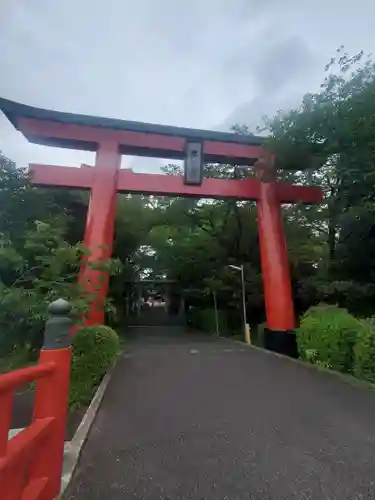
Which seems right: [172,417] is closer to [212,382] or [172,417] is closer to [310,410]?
[310,410]

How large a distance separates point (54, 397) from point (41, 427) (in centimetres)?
21

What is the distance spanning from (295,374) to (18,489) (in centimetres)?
616

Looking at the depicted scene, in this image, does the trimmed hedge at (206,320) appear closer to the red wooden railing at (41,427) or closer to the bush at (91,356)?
the bush at (91,356)

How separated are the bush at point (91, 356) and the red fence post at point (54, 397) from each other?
3.87 meters

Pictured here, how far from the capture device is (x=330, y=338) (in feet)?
24.5

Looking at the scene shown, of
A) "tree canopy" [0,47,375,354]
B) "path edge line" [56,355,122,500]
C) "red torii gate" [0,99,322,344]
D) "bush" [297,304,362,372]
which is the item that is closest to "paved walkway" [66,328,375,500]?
"path edge line" [56,355,122,500]

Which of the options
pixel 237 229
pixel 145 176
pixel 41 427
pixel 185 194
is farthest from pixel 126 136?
pixel 41 427

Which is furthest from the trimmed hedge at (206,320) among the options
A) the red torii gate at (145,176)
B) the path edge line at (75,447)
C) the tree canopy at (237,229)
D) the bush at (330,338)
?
the path edge line at (75,447)

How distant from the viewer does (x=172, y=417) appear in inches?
170

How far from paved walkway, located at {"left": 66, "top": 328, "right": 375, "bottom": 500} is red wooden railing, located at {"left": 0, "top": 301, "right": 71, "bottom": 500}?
1.06ft

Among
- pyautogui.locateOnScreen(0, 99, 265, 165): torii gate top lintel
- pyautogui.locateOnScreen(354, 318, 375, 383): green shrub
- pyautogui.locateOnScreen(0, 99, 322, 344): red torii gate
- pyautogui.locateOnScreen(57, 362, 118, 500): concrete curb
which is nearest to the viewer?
pyautogui.locateOnScreen(57, 362, 118, 500): concrete curb

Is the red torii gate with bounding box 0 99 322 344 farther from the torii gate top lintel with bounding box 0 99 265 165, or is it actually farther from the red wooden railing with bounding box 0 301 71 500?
the red wooden railing with bounding box 0 301 71 500

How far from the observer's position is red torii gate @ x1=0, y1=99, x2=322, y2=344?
435 inches

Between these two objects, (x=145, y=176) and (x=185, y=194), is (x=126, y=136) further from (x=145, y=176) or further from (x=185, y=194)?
(x=185, y=194)
